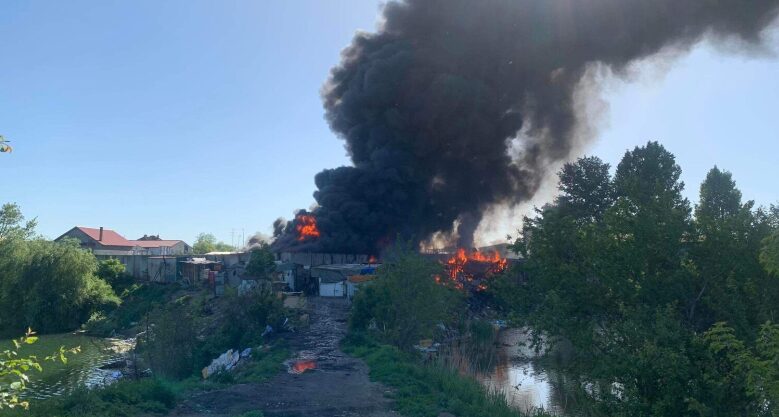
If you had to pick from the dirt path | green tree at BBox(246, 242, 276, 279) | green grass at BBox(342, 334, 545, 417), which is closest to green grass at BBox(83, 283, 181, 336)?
green tree at BBox(246, 242, 276, 279)

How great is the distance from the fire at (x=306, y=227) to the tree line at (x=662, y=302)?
42.7 m

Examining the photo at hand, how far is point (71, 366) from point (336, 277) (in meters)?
20.9

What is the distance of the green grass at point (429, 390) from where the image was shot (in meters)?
17.7

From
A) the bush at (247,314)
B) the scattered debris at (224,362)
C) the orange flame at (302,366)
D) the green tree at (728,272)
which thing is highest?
the green tree at (728,272)

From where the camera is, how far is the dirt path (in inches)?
680

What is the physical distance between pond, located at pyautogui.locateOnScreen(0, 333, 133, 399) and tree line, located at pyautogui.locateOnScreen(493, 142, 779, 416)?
16447mm

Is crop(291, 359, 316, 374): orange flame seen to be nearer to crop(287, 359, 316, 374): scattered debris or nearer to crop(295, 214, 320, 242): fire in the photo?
crop(287, 359, 316, 374): scattered debris

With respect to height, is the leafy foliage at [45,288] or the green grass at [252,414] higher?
the leafy foliage at [45,288]

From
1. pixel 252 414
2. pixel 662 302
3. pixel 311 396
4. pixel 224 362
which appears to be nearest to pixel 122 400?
pixel 252 414

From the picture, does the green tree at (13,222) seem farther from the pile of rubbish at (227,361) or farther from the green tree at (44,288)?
the pile of rubbish at (227,361)

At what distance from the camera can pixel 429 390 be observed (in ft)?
66.6

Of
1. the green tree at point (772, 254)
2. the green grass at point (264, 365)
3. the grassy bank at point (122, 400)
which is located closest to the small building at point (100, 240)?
the green grass at point (264, 365)

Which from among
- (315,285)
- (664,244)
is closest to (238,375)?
(664,244)

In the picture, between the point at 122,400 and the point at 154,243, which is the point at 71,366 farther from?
the point at 154,243
